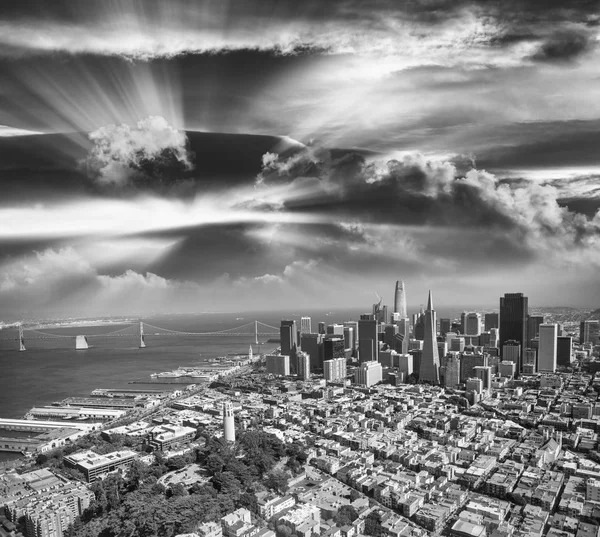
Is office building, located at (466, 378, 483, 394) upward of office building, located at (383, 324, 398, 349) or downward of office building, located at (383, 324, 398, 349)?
downward

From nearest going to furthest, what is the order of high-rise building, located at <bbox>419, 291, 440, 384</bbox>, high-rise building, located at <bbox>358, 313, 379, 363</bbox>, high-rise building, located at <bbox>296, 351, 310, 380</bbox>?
1. high-rise building, located at <bbox>419, 291, 440, 384</bbox>
2. high-rise building, located at <bbox>296, 351, 310, 380</bbox>
3. high-rise building, located at <bbox>358, 313, 379, 363</bbox>

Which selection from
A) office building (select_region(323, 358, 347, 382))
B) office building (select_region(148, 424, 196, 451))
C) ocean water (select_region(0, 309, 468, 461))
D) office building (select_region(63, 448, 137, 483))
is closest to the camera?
office building (select_region(63, 448, 137, 483))

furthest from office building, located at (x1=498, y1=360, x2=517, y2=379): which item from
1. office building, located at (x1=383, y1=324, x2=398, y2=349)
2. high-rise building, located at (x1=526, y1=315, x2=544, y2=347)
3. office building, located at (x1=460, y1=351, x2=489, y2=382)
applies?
office building, located at (x1=383, y1=324, x2=398, y2=349)

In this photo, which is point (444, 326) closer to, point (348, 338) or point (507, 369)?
point (348, 338)

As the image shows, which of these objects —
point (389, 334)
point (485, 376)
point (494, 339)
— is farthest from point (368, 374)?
point (494, 339)

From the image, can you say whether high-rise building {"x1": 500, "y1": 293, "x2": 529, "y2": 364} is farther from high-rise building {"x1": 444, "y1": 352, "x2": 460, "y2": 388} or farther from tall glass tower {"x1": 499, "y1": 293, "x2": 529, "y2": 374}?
high-rise building {"x1": 444, "y1": 352, "x2": 460, "y2": 388}

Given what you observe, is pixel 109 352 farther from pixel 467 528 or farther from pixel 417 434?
pixel 467 528

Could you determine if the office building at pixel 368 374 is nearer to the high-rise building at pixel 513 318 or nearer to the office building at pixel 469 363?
the office building at pixel 469 363

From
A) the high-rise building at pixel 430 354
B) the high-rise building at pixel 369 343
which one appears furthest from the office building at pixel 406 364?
the high-rise building at pixel 369 343
